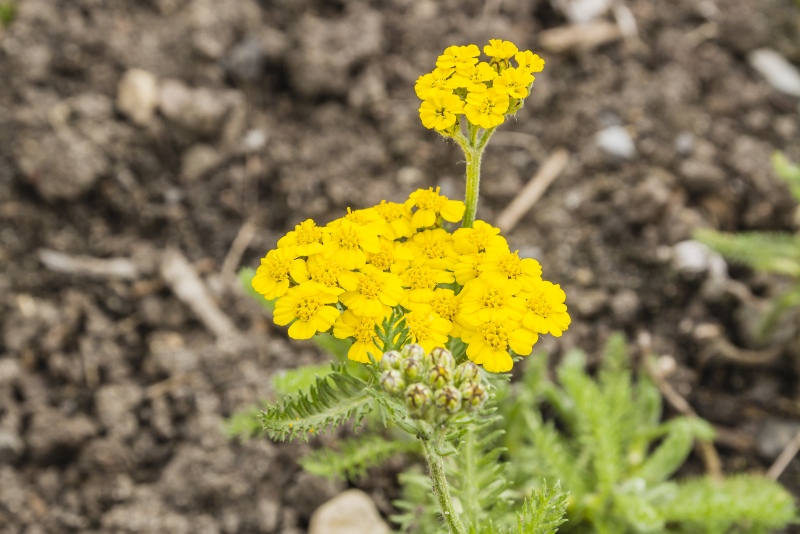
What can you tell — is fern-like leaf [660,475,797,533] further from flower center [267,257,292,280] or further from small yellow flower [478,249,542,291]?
flower center [267,257,292,280]

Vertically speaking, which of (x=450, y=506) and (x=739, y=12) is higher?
(x=739, y=12)

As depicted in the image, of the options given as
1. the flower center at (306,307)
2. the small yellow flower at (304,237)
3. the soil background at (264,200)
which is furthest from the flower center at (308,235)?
the soil background at (264,200)

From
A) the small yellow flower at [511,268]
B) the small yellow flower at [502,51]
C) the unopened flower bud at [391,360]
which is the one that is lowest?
the unopened flower bud at [391,360]

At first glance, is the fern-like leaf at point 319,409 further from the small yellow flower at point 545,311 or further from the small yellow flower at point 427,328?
the small yellow flower at point 545,311

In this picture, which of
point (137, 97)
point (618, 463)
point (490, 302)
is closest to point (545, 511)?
point (490, 302)

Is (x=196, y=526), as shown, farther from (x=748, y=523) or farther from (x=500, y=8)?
(x=500, y=8)

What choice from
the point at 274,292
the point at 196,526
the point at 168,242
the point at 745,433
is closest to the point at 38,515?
the point at 196,526
